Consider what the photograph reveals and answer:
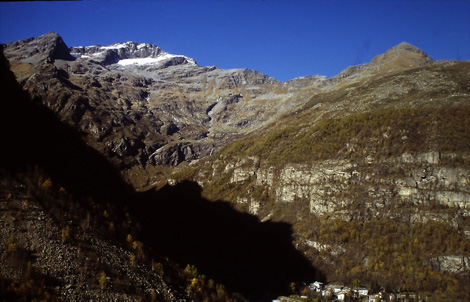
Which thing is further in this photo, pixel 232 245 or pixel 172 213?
pixel 172 213

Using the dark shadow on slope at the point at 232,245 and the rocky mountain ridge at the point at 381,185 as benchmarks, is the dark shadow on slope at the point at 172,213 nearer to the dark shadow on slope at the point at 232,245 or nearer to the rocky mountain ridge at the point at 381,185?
the dark shadow on slope at the point at 232,245

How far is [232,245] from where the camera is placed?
4926 inches

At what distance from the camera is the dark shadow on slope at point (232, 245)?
3903 inches

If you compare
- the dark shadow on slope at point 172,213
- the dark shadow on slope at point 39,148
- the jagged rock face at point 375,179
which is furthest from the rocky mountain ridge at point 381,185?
the dark shadow on slope at point 39,148

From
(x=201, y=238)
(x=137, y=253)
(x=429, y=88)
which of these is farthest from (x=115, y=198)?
(x=429, y=88)

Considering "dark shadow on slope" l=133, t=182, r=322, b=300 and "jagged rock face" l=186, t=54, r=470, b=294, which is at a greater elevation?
"jagged rock face" l=186, t=54, r=470, b=294

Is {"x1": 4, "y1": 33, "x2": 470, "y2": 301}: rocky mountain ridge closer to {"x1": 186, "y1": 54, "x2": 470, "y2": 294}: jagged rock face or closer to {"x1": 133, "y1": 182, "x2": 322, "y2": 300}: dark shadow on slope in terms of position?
{"x1": 186, "y1": 54, "x2": 470, "y2": 294}: jagged rock face

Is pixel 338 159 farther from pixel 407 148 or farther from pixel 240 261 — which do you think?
pixel 240 261

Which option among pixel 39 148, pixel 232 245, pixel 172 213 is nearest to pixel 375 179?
pixel 232 245

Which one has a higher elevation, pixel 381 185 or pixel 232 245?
pixel 381 185

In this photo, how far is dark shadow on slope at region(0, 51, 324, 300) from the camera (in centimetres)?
5400

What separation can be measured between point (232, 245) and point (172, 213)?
1556 inches

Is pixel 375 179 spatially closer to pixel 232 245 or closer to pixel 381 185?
Answer: pixel 381 185

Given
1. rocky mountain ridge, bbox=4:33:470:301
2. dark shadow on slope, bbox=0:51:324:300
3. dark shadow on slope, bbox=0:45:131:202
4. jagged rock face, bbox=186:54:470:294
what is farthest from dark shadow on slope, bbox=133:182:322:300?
dark shadow on slope, bbox=0:45:131:202
